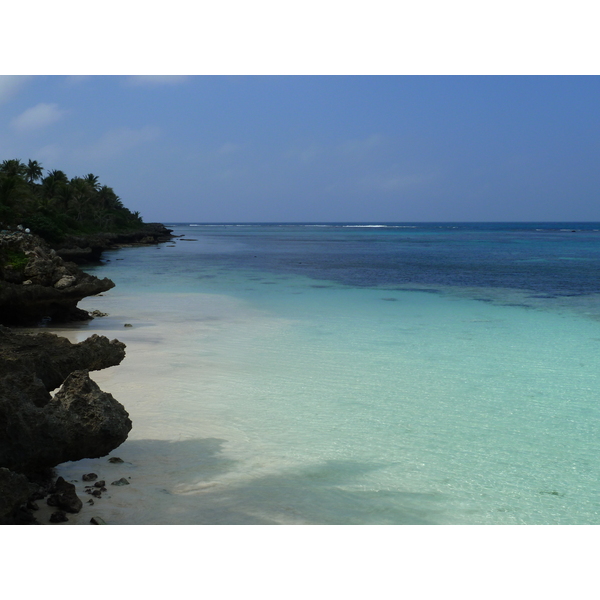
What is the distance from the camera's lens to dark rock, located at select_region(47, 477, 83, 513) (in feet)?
14.6

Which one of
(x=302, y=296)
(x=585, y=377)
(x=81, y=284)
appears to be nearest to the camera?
(x=585, y=377)

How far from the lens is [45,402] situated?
522cm

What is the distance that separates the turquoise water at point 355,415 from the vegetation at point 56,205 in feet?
45.7

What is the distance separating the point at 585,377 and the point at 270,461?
6.61m

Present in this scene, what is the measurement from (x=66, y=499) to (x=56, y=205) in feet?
199

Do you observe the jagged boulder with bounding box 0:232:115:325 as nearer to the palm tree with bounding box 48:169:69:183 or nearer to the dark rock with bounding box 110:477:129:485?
the dark rock with bounding box 110:477:129:485

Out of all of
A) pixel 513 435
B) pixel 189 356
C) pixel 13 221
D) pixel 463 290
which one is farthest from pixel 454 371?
pixel 13 221

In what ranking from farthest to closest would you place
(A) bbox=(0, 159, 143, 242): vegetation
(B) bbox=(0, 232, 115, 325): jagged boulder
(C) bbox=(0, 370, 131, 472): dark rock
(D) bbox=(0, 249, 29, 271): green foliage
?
(A) bbox=(0, 159, 143, 242): vegetation → (D) bbox=(0, 249, 29, 271): green foliage → (B) bbox=(0, 232, 115, 325): jagged boulder → (C) bbox=(0, 370, 131, 472): dark rock

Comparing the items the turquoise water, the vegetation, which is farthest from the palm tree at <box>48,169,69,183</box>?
the turquoise water

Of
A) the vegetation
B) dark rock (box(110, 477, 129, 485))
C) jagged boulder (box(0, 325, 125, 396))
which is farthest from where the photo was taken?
the vegetation

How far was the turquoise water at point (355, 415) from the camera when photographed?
517 cm

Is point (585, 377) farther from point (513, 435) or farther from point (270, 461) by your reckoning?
point (270, 461)

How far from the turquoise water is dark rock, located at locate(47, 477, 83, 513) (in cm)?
23

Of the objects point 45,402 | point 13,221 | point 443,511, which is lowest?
point 443,511
